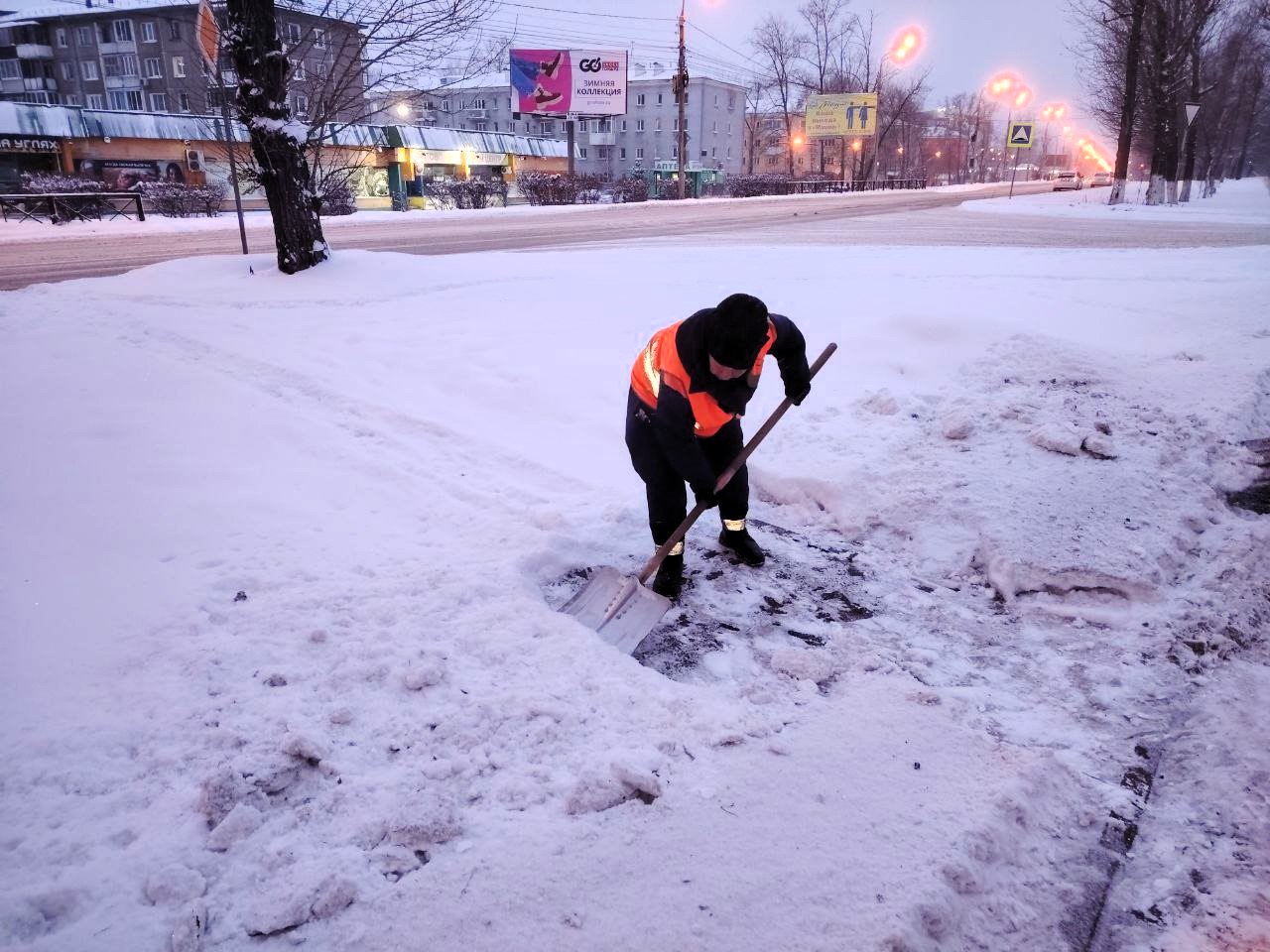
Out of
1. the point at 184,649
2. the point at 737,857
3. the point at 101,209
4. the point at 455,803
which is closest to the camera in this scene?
the point at 737,857

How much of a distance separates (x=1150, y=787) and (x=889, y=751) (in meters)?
0.71

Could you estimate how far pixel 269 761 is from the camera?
2076mm

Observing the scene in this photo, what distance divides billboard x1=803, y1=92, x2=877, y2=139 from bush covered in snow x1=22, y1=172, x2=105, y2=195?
41186 mm

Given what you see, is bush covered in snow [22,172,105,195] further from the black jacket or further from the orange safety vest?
the black jacket

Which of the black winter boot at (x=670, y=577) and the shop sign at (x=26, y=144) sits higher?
the shop sign at (x=26, y=144)

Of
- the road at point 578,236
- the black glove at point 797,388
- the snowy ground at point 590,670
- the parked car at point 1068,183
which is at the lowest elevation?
the snowy ground at point 590,670

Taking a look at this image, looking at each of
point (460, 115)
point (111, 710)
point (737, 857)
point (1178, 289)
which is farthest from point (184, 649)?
point (460, 115)

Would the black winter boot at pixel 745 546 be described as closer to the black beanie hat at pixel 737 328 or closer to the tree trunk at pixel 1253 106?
the black beanie hat at pixel 737 328

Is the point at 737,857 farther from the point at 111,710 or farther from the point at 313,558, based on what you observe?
the point at 313,558

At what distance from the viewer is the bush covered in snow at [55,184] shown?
74.7 ft

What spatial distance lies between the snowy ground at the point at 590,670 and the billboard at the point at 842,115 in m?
49.2

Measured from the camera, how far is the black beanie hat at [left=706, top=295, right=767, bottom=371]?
2537mm

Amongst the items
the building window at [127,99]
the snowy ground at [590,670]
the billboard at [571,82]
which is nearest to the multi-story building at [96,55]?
the building window at [127,99]

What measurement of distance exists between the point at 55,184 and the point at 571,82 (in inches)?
945
